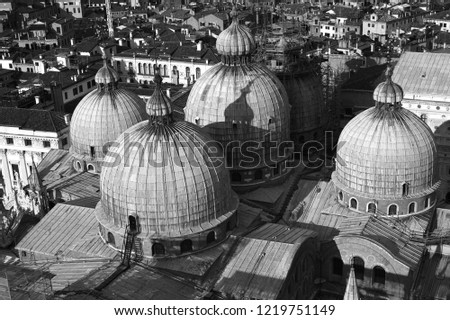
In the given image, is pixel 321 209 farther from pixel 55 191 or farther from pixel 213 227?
pixel 55 191

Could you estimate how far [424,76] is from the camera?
167 feet

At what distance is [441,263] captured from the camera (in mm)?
37281

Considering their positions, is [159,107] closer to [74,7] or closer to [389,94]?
[389,94]

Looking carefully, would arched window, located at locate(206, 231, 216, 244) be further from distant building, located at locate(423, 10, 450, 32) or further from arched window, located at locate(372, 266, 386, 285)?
distant building, located at locate(423, 10, 450, 32)

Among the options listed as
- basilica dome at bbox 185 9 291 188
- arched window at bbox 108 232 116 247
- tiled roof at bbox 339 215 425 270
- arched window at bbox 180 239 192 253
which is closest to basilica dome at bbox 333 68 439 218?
tiled roof at bbox 339 215 425 270

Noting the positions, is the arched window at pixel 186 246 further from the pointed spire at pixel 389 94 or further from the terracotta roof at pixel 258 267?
the pointed spire at pixel 389 94

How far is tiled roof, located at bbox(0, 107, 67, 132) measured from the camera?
56750 millimetres

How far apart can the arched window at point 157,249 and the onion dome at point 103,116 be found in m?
12.6

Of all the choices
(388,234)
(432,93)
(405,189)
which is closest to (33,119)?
(432,93)

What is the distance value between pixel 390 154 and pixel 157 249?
46.1 ft

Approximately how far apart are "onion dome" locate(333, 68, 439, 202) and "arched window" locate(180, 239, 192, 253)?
34.3 feet

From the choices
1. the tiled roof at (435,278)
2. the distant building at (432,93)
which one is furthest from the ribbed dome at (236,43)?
the tiled roof at (435,278)

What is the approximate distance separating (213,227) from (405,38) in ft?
242

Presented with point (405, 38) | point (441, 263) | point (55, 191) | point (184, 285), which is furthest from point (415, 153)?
point (405, 38)
